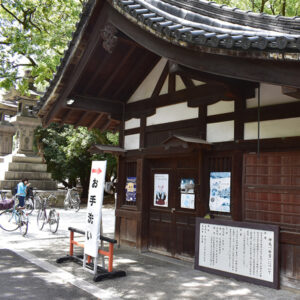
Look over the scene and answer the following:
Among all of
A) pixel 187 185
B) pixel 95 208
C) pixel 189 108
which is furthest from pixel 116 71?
pixel 95 208

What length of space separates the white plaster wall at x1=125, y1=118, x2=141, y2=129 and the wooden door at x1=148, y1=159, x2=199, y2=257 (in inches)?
55.2

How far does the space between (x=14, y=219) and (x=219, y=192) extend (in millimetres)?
8184

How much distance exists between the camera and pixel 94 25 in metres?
7.94

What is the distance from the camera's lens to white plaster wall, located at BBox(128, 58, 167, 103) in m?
9.34

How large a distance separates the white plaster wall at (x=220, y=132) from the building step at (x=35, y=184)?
54.5 ft

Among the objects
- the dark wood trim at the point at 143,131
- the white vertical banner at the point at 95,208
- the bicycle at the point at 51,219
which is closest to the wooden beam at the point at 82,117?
the dark wood trim at the point at 143,131

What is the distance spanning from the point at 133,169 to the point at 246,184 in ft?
12.9

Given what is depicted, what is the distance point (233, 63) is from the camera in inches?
190

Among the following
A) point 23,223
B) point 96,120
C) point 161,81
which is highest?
point 161,81

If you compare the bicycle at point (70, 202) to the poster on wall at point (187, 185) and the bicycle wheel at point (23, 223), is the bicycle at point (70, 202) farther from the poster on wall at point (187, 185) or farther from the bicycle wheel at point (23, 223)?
the poster on wall at point (187, 185)

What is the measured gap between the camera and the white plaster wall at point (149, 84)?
30.6 feet

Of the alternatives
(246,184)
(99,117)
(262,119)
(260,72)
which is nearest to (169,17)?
(260,72)

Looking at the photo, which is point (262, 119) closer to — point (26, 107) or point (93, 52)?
point (93, 52)

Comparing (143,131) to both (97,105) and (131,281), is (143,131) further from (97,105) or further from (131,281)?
(131,281)
